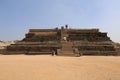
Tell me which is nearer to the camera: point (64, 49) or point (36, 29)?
point (64, 49)

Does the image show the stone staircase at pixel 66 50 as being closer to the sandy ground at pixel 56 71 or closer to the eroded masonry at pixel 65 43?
the eroded masonry at pixel 65 43

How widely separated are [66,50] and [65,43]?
2113 millimetres

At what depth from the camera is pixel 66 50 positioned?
28.7 metres

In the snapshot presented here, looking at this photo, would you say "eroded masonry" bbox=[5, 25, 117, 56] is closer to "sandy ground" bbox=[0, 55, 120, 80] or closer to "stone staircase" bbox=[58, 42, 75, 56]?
"stone staircase" bbox=[58, 42, 75, 56]

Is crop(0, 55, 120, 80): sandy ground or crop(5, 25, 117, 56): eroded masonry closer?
crop(0, 55, 120, 80): sandy ground

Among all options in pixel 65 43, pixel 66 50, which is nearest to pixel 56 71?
pixel 66 50

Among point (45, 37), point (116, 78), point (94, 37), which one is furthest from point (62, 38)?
point (116, 78)

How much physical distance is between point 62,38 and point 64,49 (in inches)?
145

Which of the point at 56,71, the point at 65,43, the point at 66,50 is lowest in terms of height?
the point at 56,71

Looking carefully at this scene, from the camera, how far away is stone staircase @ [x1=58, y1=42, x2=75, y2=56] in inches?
1063

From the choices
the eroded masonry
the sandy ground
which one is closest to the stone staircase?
the eroded masonry

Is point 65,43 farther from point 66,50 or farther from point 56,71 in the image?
point 56,71

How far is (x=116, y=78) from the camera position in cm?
1030

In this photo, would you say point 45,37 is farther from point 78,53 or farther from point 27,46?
point 78,53
